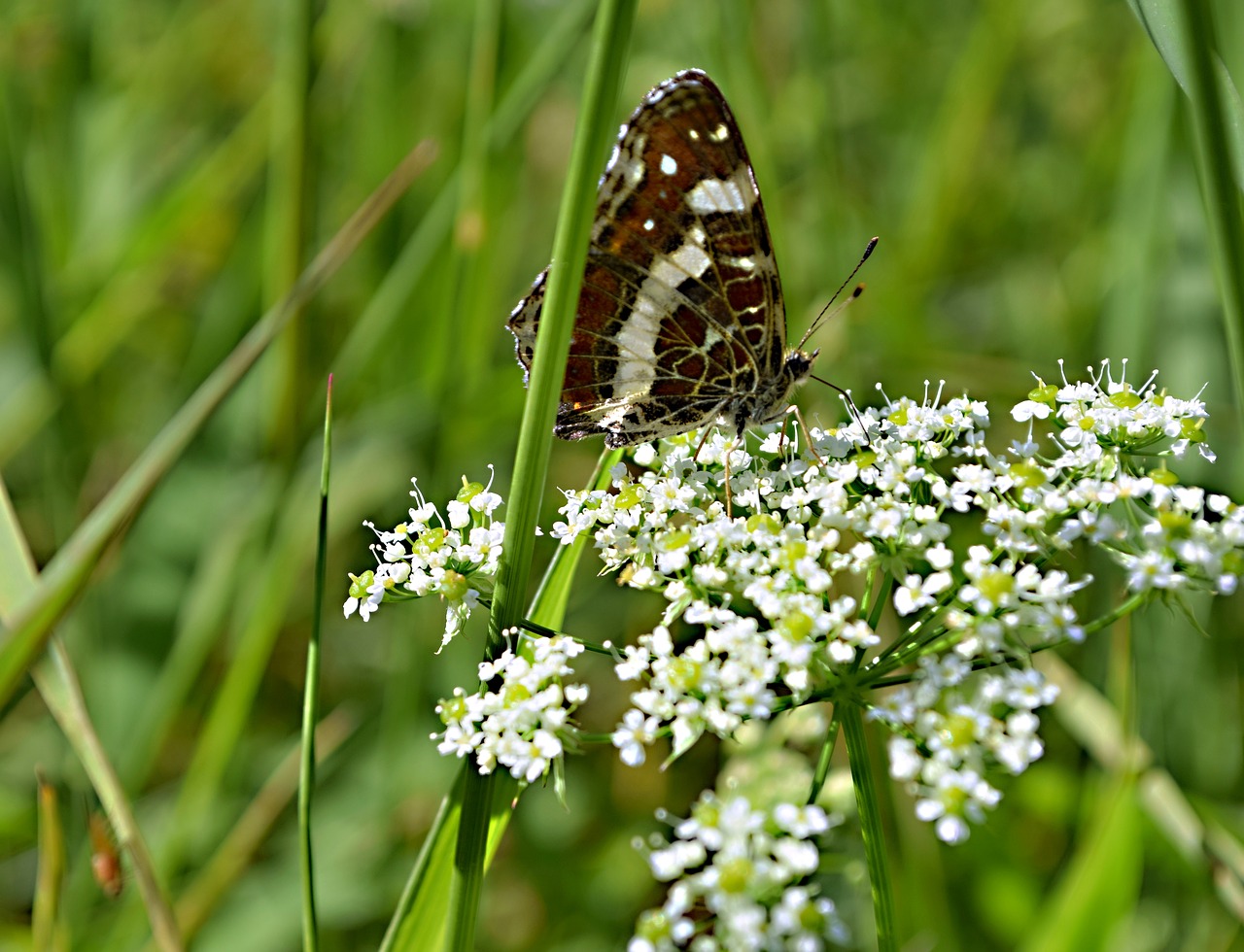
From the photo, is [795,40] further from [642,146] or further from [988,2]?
[642,146]

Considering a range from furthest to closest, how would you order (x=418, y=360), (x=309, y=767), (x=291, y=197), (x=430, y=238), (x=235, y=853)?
(x=418, y=360) < (x=430, y=238) < (x=291, y=197) < (x=235, y=853) < (x=309, y=767)

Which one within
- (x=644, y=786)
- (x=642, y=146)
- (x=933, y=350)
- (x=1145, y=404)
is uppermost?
(x=642, y=146)

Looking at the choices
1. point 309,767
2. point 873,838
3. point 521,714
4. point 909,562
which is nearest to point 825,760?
point 873,838

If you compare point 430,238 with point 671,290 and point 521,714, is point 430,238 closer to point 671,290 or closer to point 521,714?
point 671,290

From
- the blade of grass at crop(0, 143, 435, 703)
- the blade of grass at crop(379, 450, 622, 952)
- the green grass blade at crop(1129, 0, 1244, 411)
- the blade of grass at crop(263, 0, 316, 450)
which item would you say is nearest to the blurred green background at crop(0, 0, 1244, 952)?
the blade of grass at crop(263, 0, 316, 450)

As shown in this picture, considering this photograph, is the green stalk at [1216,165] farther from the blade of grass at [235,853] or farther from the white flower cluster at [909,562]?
the blade of grass at [235,853]

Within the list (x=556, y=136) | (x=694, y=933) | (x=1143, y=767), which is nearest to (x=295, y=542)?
(x=694, y=933)
